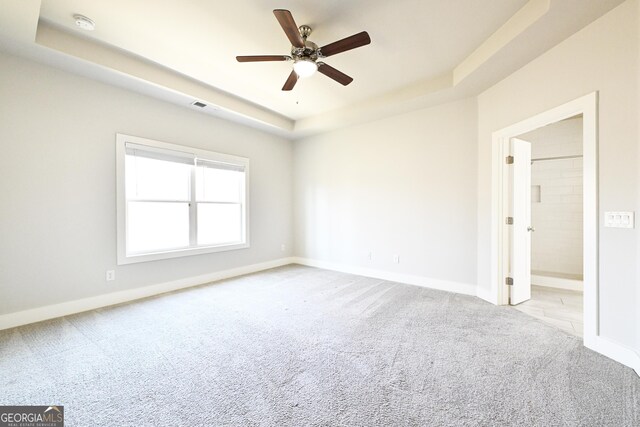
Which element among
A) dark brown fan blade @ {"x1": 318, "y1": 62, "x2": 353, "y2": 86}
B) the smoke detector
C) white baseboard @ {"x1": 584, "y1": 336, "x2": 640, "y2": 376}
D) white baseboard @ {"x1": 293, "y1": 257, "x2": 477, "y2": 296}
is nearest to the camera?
white baseboard @ {"x1": 584, "y1": 336, "x2": 640, "y2": 376}

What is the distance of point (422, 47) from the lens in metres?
2.75

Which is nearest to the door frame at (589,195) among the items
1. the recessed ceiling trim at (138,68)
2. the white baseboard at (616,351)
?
the white baseboard at (616,351)

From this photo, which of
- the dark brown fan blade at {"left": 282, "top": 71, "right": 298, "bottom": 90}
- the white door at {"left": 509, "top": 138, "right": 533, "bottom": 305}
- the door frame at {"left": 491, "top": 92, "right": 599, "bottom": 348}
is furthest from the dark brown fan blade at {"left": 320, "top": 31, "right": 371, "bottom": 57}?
the white door at {"left": 509, "top": 138, "right": 533, "bottom": 305}

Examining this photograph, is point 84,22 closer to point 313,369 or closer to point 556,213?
point 313,369

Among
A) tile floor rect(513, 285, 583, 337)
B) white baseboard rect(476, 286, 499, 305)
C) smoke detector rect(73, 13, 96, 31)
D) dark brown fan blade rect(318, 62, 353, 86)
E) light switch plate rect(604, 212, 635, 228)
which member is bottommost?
tile floor rect(513, 285, 583, 337)

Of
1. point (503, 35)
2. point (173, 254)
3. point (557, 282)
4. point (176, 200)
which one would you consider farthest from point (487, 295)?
point (176, 200)

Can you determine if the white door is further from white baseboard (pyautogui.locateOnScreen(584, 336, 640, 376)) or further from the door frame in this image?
white baseboard (pyautogui.locateOnScreen(584, 336, 640, 376))

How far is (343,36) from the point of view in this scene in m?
2.60

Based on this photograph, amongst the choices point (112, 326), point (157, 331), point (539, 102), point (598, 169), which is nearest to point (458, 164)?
point (539, 102)

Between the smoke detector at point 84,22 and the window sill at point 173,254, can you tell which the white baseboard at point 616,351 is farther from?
the smoke detector at point 84,22

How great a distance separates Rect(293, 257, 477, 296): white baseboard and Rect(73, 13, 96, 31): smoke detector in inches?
180

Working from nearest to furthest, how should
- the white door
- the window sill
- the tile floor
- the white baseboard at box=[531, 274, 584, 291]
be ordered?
the tile floor, the white door, the window sill, the white baseboard at box=[531, 274, 584, 291]

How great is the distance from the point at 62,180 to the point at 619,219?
534 cm

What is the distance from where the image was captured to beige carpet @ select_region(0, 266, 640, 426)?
1.48 meters
